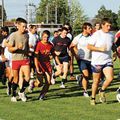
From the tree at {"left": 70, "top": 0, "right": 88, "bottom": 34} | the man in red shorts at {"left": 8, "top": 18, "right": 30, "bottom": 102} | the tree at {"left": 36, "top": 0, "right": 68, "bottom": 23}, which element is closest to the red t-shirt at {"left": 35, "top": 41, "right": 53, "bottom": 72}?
the man in red shorts at {"left": 8, "top": 18, "right": 30, "bottom": 102}

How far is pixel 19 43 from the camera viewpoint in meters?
11.7

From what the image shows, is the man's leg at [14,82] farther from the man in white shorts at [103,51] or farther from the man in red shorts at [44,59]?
the man in white shorts at [103,51]

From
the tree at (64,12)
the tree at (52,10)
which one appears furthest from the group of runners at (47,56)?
the tree at (52,10)

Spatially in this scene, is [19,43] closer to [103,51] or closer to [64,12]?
[103,51]

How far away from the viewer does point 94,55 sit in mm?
11273

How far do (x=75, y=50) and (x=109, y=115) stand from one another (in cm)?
365

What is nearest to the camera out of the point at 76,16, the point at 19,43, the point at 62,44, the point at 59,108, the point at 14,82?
the point at 59,108

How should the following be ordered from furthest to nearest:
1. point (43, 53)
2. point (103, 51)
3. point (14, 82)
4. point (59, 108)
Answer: point (43, 53) → point (14, 82) → point (103, 51) → point (59, 108)

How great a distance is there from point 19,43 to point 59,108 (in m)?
1.89

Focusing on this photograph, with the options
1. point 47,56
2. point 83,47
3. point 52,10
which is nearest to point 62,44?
point 83,47

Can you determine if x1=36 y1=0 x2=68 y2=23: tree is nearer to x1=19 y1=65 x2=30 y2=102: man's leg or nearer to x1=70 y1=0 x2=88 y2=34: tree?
x1=70 y1=0 x2=88 y2=34: tree

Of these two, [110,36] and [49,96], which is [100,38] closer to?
[110,36]

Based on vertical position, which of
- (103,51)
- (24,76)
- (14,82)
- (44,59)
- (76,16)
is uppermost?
(103,51)

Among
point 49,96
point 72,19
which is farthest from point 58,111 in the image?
point 72,19
